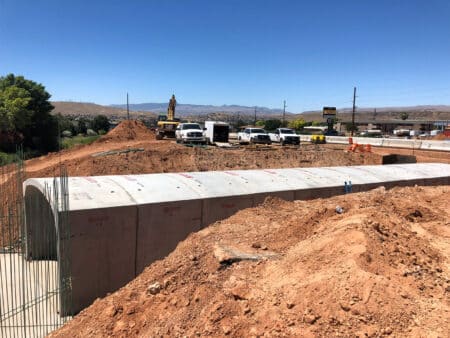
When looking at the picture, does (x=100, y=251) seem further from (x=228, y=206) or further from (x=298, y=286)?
(x=298, y=286)

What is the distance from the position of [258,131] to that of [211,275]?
3501 cm

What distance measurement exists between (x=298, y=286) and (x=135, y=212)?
6.05m

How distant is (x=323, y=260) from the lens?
4.87m

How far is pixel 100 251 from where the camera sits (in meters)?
9.12

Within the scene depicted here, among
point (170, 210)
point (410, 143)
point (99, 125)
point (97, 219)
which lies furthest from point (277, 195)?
point (99, 125)

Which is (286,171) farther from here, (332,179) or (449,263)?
(449,263)

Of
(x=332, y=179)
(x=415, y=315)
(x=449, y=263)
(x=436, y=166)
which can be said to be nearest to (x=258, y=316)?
(x=415, y=315)

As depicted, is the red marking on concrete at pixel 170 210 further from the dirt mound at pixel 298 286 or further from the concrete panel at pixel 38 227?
the concrete panel at pixel 38 227

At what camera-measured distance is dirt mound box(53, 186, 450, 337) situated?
3830 mm

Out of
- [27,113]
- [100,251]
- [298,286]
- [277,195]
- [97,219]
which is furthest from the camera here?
[27,113]

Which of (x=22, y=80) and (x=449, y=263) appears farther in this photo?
(x=22, y=80)

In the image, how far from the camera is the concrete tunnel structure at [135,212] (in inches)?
351

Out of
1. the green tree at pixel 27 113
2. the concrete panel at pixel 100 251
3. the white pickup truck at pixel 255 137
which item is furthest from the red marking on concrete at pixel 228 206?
the green tree at pixel 27 113

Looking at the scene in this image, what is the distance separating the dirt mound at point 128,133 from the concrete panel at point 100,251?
95.1 feet
